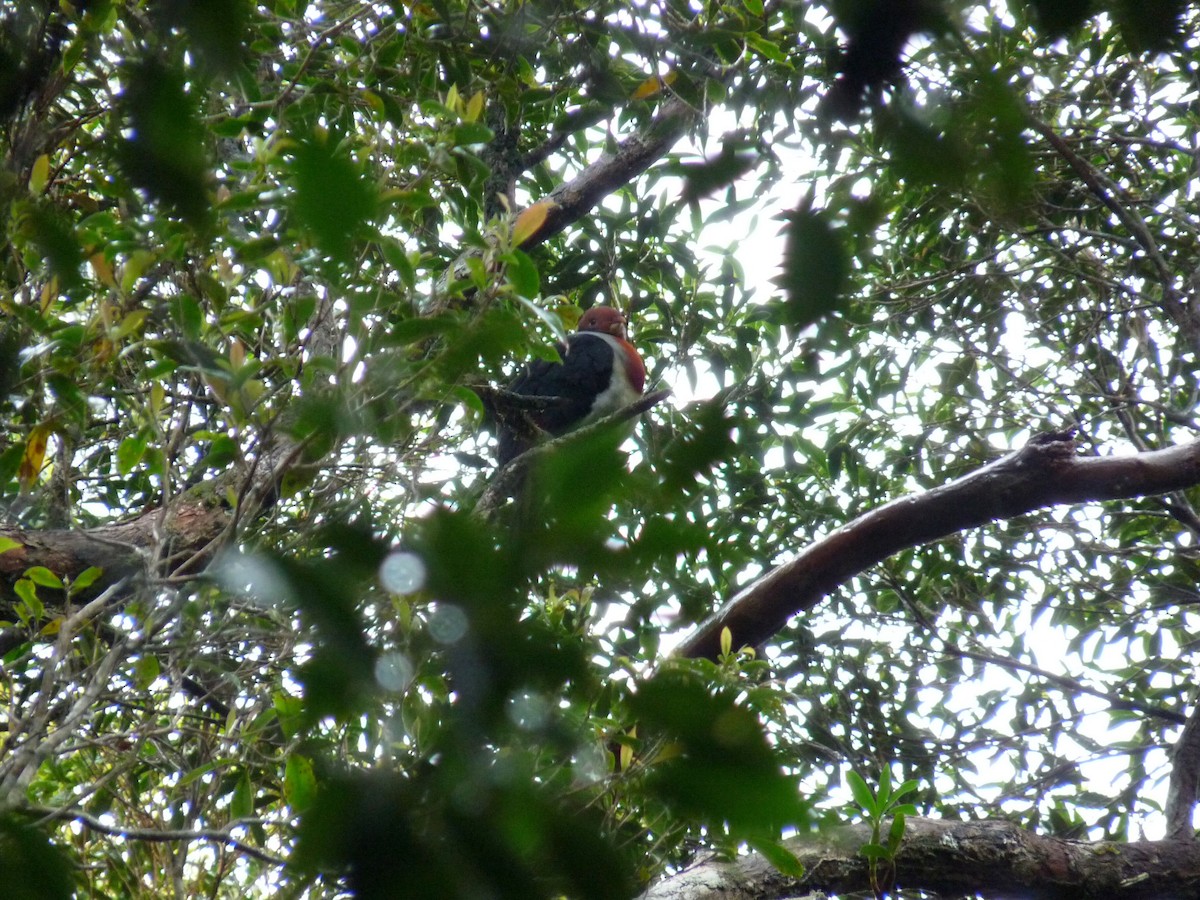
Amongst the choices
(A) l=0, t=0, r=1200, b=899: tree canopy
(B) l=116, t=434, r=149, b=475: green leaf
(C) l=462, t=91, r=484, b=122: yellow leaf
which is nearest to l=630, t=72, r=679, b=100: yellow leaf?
(A) l=0, t=0, r=1200, b=899: tree canopy

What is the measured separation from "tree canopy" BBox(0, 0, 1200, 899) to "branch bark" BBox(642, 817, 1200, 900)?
0.01 m

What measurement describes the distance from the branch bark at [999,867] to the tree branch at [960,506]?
1.89ft

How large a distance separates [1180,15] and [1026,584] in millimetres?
3430

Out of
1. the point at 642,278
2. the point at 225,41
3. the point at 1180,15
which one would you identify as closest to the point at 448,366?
the point at 225,41

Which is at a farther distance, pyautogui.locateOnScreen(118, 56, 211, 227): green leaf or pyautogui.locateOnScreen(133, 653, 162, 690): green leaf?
pyautogui.locateOnScreen(133, 653, 162, 690): green leaf

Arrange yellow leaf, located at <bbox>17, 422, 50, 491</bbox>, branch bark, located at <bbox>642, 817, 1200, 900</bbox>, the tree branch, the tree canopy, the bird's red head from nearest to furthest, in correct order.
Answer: the tree canopy, yellow leaf, located at <bbox>17, 422, 50, 491</bbox>, branch bark, located at <bbox>642, 817, 1200, 900</bbox>, the tree branch, the bird's red head

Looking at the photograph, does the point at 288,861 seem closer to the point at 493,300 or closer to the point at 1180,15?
the point at 1180,15

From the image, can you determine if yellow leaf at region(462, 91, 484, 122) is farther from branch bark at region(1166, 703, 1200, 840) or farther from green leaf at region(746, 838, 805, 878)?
branch bark at region(1166, 703, 1200, 840)

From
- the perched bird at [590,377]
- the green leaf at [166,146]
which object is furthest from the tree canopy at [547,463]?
the perched bird at [590,377]

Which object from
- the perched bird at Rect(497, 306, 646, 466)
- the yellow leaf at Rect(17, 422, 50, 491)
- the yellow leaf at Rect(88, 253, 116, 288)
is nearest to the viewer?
the yellow leaf at Rect(88, 253, 116, 288)

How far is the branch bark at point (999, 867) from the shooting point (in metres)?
2.33

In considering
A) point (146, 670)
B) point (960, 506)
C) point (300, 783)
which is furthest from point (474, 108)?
point (960, 506)

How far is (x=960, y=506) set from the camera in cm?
264

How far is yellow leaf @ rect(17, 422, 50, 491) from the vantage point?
1.39 meters
